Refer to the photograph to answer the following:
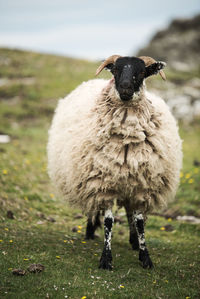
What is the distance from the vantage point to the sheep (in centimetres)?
557

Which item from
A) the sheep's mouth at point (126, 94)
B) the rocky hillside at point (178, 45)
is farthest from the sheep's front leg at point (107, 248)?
the rocky hillside at point (178, 45)

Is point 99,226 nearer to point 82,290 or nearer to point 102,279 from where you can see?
point 102,279

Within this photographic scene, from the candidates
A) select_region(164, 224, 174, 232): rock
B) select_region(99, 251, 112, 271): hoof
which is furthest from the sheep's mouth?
select_region(164, 224, 174, 232): rock

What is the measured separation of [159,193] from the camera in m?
6.26

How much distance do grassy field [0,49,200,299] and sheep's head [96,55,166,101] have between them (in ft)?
9.29

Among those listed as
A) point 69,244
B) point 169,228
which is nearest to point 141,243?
point 69,244

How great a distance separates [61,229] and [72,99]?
302 centimetres

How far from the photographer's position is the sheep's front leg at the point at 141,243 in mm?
5793

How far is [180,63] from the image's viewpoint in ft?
137

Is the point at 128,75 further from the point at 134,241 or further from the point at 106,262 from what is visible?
the point at 134,241

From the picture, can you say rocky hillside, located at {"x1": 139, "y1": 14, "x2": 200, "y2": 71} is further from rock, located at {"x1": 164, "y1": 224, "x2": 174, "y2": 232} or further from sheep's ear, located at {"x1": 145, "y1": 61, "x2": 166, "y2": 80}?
sheep's ear, located at {"x1": 145, "y1": 61, "x2": 166, "y2": 80}

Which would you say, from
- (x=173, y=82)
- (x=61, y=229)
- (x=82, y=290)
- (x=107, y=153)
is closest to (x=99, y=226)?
(x=61, y=229)

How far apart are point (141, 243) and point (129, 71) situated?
9.77 ft

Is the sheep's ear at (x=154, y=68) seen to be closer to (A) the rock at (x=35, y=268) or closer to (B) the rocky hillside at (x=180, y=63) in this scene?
(A) the rock at (x=35, y=268)
